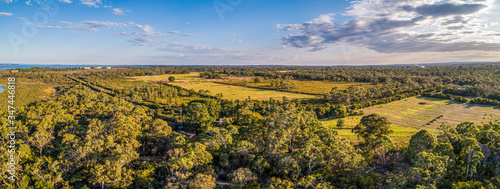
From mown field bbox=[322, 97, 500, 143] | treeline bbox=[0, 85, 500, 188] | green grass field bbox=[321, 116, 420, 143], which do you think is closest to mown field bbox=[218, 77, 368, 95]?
mown field bbox=[322, 97, 500, 143]

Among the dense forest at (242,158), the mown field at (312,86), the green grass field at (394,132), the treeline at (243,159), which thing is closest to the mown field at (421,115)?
the green grass field at (394,132)

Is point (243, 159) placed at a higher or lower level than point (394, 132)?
higher

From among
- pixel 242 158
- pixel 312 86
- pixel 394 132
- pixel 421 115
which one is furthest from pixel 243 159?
pixel 312 86

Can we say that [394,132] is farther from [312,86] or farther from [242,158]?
[312,86]

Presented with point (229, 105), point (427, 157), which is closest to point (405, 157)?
point (427, 157)

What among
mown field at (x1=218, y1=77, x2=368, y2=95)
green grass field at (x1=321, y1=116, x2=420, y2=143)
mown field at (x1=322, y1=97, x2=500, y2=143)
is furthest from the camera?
mown field at (x1=218, y1=77, x2=368, y2=95)

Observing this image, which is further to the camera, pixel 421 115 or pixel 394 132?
pixel 421 115

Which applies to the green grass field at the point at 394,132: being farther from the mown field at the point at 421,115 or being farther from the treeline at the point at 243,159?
the treeline at the point at 243,159

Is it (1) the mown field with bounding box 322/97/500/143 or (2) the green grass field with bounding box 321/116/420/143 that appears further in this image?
(1) the mown field with bounding box 322/97/500/143

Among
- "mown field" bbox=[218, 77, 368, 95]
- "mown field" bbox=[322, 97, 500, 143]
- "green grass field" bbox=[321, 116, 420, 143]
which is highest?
"mown field" bbox=[218, 77, 368, 95]

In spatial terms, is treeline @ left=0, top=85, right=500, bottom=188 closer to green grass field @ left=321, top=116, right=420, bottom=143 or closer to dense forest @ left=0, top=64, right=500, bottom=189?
dense forest @ left=0, top=64, right=500, bottom=189
